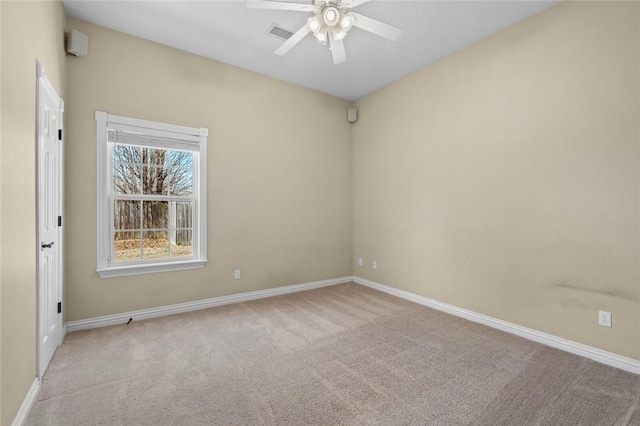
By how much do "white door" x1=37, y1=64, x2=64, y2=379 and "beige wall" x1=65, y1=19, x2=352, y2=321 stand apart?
335 mm

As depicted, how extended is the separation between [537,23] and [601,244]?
204 cm

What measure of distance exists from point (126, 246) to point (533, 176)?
13.7 feet

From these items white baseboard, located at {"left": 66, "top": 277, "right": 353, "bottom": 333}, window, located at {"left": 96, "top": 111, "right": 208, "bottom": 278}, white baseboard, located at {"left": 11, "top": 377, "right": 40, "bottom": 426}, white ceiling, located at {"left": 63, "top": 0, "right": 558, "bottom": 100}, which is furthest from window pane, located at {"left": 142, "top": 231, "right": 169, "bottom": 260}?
white ceiling, located at {"left": 63, "top": 0, "right": 558, "bottom": 100}

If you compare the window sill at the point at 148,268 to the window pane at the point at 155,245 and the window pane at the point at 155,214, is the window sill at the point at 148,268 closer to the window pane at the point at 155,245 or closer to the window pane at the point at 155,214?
the window pane at the point at 155,245

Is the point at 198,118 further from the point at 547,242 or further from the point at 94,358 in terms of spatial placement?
the point at 547,242

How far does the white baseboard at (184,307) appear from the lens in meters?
2.91

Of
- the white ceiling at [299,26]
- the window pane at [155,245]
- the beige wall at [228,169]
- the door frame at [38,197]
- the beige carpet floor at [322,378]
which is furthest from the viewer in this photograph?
the window pane at [155,245]

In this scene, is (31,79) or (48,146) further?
(48,146)

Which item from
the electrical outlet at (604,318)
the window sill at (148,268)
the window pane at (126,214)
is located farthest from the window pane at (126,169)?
the electrical outlet at (604,318)

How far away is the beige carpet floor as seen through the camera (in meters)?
1.72

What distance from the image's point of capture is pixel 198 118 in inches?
138

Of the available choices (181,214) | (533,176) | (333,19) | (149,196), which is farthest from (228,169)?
(533,176)

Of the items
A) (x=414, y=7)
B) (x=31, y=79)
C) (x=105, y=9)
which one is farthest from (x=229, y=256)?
(x=414, y=7)

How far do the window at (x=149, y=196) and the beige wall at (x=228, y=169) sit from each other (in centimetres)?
10
